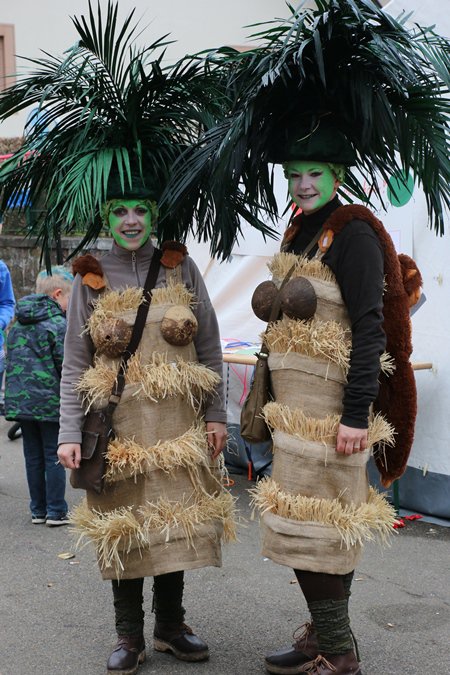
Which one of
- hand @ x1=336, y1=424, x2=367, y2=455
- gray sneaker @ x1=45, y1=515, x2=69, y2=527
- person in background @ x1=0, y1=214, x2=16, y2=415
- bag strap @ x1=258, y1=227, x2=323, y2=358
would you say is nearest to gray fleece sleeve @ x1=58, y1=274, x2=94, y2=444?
bag strap @ x1=258, y1=227, x2=323, y2=358

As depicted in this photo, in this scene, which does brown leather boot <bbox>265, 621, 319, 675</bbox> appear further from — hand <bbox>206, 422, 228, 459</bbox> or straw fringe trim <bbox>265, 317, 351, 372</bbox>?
straw fringe trim <bbox>265, 317, 351, 372</bbox>

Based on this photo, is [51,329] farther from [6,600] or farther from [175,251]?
[175,251]

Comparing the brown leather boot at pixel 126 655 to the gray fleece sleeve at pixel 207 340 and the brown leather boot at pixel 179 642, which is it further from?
the gray fleece sleeve at pixel 207 340

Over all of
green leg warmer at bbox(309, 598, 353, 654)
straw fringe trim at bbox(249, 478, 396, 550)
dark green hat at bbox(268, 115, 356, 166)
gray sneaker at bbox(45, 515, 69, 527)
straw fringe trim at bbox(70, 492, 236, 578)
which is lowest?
gray sneaker at bbox(45, 515, 69, 527)

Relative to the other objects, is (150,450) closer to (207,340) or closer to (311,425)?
(207,340)

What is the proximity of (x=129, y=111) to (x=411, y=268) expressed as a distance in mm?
1167

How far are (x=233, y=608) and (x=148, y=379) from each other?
1369 mm

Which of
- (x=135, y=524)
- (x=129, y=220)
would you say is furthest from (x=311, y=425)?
(x=129, y=220)

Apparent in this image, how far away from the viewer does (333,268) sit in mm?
3051

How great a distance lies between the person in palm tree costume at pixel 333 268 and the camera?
2.96 meters

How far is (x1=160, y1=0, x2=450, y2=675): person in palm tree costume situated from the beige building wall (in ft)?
28.6

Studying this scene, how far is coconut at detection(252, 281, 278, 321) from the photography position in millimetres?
3209

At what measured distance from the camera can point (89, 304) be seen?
336 cm

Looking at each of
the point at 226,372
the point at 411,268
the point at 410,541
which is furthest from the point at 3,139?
the point at 411,268
